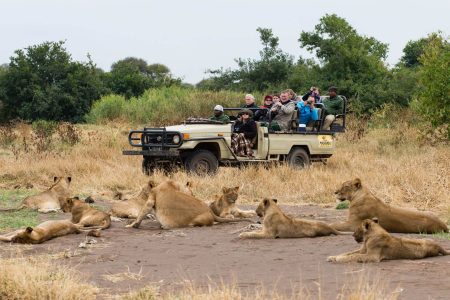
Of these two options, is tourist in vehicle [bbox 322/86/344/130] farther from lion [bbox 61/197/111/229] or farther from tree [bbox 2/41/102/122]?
tree [bbox 2/41/102/122]

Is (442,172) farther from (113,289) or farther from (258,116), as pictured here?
(113,289)

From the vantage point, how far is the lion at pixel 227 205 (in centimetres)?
1185

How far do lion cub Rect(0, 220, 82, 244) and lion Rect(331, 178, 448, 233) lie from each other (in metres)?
3.18

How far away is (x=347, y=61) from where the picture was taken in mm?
34719

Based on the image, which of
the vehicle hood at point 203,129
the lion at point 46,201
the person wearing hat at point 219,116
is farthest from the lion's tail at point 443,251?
the person wearing hat at point 219,116

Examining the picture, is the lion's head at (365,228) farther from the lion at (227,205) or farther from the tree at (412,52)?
the tree at (412,52)

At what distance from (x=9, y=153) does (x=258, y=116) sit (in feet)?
23.7

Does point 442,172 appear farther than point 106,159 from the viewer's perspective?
No

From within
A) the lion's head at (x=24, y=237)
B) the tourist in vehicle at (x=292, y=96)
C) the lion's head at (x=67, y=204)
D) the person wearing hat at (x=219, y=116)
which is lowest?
the lion's head at (x=24, y=237)

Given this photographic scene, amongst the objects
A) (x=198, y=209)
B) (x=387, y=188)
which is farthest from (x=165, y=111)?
(x=198, y=209)

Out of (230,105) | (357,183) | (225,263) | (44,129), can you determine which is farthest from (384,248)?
(230,105)

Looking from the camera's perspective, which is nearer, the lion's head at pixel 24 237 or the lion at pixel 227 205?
the lion's head at pixel 24 237

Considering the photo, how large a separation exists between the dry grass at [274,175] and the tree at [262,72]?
1831 centimetres

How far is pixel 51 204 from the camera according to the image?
42.5ft
